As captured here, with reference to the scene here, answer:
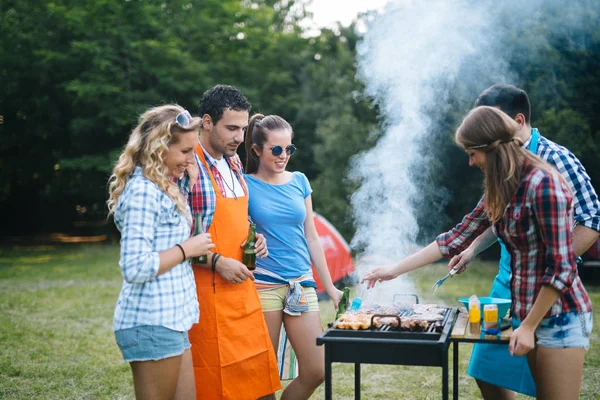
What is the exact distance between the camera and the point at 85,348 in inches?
268

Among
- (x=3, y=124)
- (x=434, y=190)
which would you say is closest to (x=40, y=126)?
(x=3, y=124)

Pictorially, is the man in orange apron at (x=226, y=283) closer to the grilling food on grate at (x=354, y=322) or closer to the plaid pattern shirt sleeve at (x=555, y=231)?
the grilling food on grate at (x=354, y=322)

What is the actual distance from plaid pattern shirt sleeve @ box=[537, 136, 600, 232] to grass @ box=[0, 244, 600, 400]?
8.80 feet

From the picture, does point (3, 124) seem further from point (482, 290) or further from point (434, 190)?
point (482, 290)

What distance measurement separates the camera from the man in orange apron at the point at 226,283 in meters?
3.16

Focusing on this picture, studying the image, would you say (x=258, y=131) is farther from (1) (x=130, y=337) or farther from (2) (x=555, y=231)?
(2) (x=555, y=231)

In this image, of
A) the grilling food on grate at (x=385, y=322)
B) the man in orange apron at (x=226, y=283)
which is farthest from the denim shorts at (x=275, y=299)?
the grilling food on grate at (x=385, y=322)

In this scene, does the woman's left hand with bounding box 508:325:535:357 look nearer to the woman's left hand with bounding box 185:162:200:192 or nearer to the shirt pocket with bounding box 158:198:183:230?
the shirt pocket with bounding box 158:198:183:230

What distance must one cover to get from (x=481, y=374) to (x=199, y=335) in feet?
5.14

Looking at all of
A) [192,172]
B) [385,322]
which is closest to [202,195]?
[192,172]

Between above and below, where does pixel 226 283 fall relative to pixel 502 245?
below

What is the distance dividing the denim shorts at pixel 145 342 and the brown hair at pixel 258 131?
1460 mm

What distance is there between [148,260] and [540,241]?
162 cm

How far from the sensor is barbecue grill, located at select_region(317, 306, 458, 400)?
278 cm
